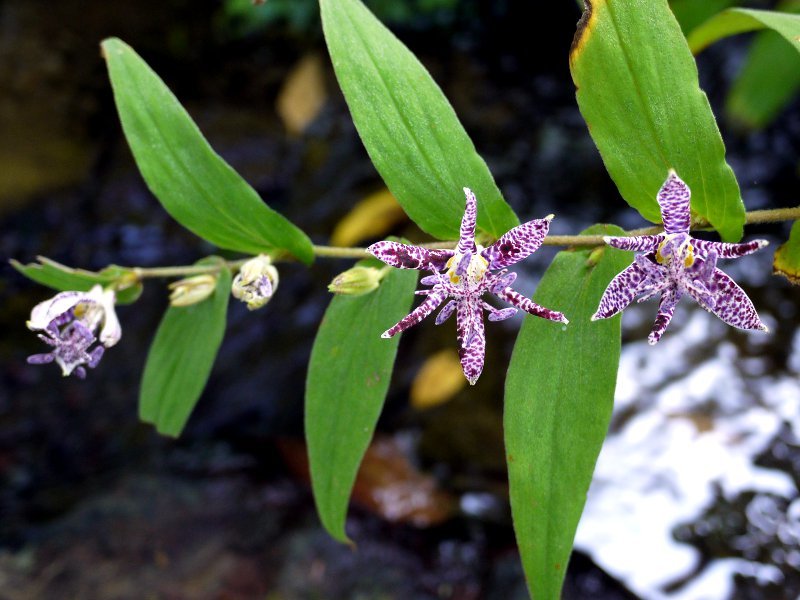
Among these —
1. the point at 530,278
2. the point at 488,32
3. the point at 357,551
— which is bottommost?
the point at 357,551

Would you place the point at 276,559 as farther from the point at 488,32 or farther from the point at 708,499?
the point at 488,32

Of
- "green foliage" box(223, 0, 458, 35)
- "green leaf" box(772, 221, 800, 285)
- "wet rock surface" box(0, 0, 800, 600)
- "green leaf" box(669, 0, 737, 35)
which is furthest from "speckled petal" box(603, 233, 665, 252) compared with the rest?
"green foliage" box(223, 0, 458, 35)

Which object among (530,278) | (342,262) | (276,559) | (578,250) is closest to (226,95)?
(342,262)

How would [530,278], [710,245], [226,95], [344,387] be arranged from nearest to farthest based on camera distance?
[710,245] < [344,387] < [530,278] < [226,95]

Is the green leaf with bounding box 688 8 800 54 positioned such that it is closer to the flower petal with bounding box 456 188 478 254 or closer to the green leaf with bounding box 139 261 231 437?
the flower petal with bounding box 456 188 478 254

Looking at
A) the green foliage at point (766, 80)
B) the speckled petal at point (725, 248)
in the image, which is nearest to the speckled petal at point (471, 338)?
the speckled petal at point (725, 248)

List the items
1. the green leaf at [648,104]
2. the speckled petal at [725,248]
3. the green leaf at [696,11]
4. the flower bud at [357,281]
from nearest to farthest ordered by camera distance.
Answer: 1. the speckled petal at [725,248]
2. the green leaf at [648,104]
3. the flower bud at [357,281]
4. the green leaf at [696,11]

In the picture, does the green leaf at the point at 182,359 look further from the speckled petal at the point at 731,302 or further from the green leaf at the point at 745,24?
the green leaf at the point at 745,24
